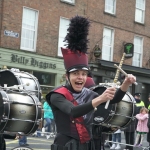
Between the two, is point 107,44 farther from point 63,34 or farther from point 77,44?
point 77,44

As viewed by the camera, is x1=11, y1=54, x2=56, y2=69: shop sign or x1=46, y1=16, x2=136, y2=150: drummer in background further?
x1=11, y1=54, x2=56, y2=69: shop sign

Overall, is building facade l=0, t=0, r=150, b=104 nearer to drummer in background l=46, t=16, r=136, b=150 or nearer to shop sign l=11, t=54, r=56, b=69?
shop sign l=11, t=54, r=56, b=69

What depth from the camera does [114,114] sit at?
7059 millimetres

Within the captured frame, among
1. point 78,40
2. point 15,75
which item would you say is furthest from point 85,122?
point 15,75

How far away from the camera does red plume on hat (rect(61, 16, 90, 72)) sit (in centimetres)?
399

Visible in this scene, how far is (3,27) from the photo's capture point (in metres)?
17.8

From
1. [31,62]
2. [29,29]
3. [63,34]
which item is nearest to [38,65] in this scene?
[31,62]

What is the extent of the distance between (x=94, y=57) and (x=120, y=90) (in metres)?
17.5

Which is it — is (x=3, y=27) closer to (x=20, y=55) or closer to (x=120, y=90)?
(x=20, y=55)

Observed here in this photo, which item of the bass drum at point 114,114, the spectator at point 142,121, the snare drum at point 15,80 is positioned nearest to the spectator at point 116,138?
the spectator at point 142,121

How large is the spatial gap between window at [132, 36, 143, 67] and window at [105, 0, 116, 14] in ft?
8.42

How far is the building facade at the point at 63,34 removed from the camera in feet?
59.9

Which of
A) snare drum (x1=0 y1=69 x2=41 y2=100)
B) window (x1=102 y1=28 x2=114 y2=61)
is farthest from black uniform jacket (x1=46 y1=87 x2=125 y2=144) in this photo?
window (x1=102 y1=28 x2=114 y2=61)

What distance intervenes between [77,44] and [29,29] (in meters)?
15.5
